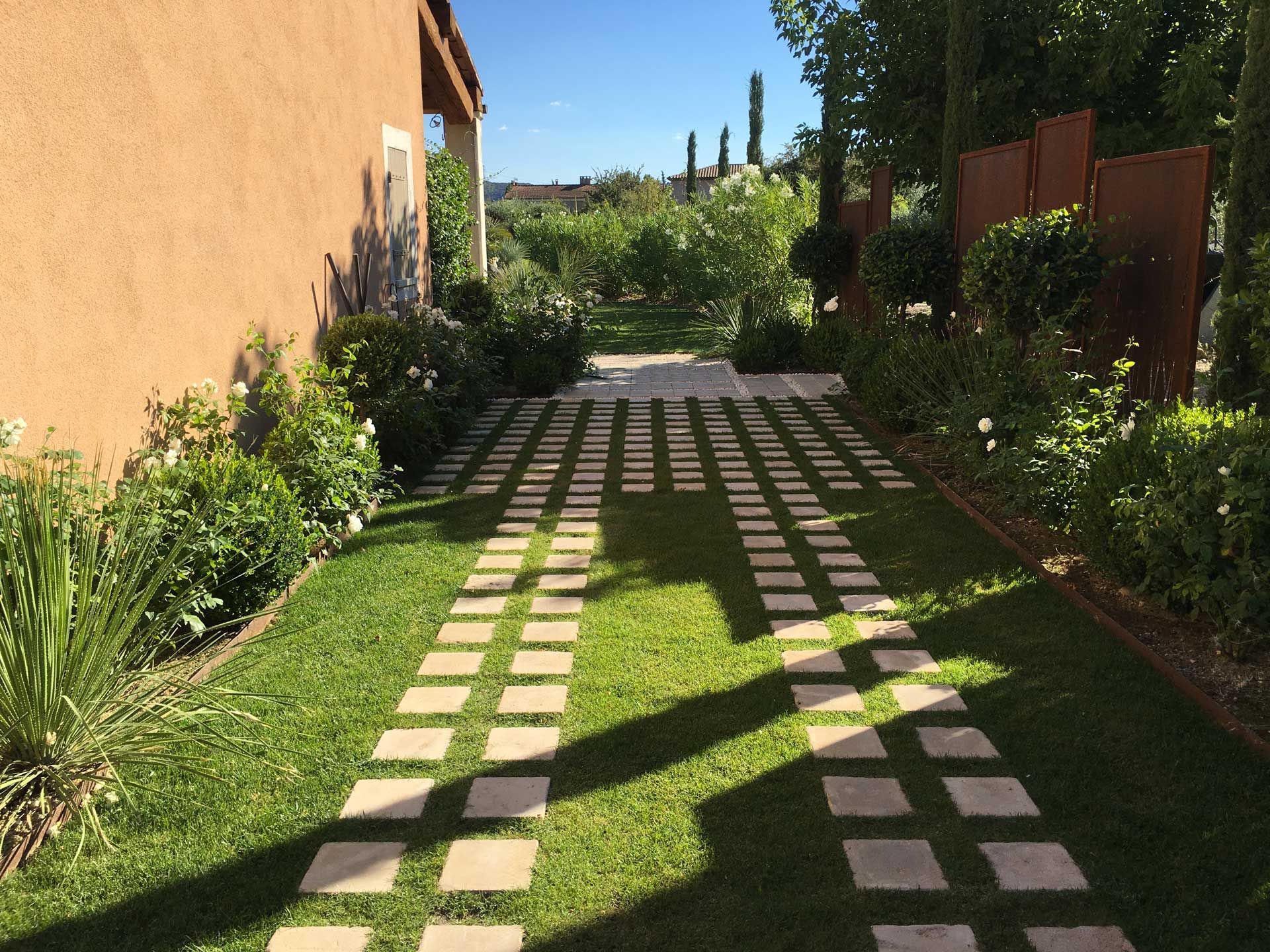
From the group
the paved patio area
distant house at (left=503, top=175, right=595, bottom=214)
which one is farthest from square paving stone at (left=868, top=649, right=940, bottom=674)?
distant house at (left=503, top=175, right=595, bottom=214)

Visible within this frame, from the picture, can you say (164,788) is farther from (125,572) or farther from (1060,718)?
(1060,718)

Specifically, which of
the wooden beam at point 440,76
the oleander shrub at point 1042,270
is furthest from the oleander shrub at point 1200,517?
the wooden beam at point 440,76

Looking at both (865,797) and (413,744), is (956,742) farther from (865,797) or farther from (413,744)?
(413,744)

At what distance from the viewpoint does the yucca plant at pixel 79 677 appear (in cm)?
282

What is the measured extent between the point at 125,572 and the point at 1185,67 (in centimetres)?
1239

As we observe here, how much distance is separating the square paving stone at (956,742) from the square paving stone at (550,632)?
163 cm

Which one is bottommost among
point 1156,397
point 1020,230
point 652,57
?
point 1156,397

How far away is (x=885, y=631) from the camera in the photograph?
4.48 m

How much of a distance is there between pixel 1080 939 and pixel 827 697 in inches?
57.3

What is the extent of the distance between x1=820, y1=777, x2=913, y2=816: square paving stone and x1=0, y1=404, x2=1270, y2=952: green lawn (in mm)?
39

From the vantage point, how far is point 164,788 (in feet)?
10.4

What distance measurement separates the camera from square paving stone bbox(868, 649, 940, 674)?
4072 mm

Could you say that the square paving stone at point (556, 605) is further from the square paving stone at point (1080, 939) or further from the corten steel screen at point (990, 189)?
the corten steel screen at point (990, 189)

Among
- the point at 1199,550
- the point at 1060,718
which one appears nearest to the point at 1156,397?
the point at 1199,550
